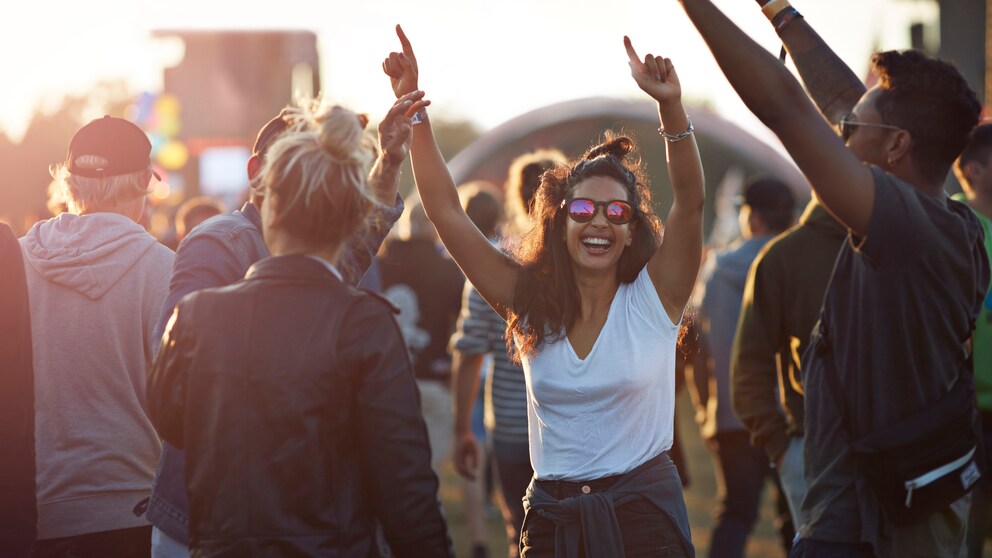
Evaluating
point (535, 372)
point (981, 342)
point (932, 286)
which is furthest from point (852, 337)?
point (981, 342)

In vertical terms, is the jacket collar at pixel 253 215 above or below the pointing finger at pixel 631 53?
below

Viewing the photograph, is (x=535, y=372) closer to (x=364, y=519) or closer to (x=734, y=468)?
(x=364, y=519)

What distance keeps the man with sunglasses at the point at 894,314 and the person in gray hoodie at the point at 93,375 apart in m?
2.22

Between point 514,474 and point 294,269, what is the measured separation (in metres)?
3.18

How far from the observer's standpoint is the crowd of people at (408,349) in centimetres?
310

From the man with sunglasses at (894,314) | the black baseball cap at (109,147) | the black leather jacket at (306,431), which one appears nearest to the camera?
the black leather jacket at (306,431)

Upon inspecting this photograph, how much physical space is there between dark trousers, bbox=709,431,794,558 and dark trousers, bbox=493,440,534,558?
1.48 m

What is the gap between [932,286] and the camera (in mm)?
3607

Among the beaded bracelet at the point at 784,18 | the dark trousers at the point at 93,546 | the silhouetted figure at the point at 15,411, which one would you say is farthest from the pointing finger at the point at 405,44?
the dark trousers at the point at 93,546

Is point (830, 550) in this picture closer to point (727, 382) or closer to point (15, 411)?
point (15, 411)

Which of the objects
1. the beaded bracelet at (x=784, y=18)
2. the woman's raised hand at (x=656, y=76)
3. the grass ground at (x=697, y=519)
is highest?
the beaded bracelet at (x=784, y=18)

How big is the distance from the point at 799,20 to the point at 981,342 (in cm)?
230

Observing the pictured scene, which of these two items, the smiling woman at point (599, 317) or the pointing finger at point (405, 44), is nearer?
the smiling woman at point (599, 317)

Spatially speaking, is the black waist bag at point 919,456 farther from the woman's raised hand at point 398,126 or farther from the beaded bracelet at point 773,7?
the woman's raised hand at point 398,126
